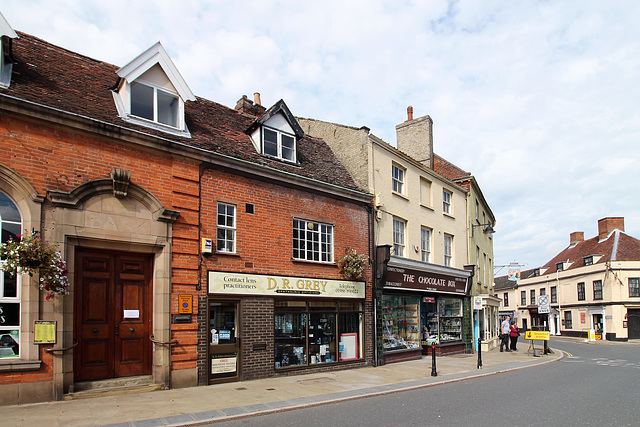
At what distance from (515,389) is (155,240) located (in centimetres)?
973

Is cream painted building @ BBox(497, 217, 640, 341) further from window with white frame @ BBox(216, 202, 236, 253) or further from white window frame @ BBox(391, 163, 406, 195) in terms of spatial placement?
window with white frame @ BBox(216, 202, 236, 253)

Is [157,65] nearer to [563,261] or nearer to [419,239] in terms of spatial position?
[419,239]

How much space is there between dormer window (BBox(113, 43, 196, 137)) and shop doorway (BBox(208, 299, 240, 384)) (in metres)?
4.71

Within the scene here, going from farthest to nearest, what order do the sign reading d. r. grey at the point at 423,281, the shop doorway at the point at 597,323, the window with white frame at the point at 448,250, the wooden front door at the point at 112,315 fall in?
the shop doorway at the point at 597,323, the window with white frame at the point at 448,250, the sign reading d. r. grey at the point at 423,281, the wooden front door at the point at 112,315

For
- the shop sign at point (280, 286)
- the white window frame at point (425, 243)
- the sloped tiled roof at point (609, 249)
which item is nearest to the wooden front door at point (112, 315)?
the shop sign at point (280, 286)

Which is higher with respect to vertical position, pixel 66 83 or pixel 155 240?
pixel 66 83

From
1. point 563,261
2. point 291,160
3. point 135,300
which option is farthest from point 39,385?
point 563,261

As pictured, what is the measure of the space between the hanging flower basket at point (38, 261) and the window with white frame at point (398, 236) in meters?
12.7

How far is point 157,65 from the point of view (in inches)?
489

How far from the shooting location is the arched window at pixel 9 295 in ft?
30.2

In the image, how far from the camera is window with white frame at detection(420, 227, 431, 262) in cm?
Result: 2178

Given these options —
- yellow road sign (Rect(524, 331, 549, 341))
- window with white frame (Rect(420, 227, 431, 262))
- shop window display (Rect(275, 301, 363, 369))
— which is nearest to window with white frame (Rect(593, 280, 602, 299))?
yellow road sign (Rect(524, 331, 549, 341))

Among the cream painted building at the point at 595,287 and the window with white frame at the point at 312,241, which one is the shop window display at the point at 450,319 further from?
the cream painted building at the point at 595,287

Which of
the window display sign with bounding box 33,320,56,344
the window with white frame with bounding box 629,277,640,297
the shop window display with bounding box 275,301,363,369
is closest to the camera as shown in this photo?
the window display sign with bounding box 33,320,56,344
